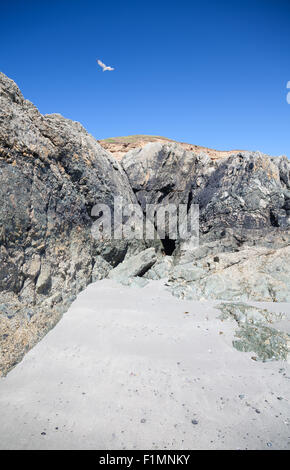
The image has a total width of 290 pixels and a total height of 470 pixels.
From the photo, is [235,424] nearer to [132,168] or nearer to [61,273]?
[61,273]

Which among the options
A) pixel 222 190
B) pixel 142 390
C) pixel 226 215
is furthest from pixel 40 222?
pixel 222 190

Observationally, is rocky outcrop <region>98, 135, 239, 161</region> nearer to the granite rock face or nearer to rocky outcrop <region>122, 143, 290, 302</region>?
rocky outcrop <region>122, 143, 290, 302</region>

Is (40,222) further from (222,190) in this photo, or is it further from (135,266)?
(222,190)

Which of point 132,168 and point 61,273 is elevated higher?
point 132,168

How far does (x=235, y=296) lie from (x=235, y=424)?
261cm

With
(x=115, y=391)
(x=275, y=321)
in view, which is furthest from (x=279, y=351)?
(x=115, y=391)

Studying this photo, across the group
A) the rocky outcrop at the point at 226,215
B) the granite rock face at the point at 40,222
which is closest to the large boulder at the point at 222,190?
the rocky outcrop at the point at 226,215

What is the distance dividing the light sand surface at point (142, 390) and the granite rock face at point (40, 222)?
0.36 m

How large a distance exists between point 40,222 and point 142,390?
2411 millimetres

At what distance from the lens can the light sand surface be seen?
2.08 metres

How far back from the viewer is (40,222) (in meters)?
3.67

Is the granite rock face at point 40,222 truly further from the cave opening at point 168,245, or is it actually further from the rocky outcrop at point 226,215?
the cave opening at point 168,245
